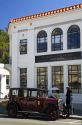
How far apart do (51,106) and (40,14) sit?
13294 mm

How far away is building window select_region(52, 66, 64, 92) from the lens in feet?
104

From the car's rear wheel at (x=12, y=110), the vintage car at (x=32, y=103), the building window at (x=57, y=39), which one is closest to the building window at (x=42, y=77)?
A: the building window at (x=57, y=39)

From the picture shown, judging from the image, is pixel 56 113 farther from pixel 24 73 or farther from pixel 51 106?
pixel 24 73

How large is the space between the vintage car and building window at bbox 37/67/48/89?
9611 mm

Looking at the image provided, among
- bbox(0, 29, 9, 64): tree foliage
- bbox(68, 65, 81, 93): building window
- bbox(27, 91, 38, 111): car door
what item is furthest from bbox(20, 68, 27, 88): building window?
bbox(0, 29, 9, 64): tree foliage

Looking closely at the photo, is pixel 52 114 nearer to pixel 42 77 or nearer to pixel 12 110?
pixel 12 110

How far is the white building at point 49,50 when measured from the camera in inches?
1206

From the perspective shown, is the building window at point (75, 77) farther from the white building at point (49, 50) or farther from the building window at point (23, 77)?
the building window at point (23, 77)

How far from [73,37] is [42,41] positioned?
11.2ft

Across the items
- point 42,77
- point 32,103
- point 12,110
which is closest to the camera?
point 32,103

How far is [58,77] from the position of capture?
105 ft

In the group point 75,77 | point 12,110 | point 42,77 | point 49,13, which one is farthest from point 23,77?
point 12,110

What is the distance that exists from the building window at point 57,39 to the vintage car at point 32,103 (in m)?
9.56

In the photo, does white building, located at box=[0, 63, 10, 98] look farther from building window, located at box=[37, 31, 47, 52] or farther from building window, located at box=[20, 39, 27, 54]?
building window, located at box=[37, 31, 47, 52]
